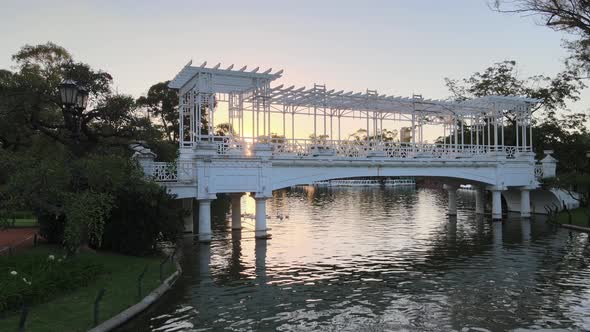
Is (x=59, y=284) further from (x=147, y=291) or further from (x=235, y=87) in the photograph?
(x=235, y=87)

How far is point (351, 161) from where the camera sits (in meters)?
30.9

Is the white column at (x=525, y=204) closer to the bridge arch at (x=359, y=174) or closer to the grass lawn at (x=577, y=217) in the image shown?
the grass lawn at (x=577, y=217)

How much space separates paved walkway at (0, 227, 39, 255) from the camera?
2055cm

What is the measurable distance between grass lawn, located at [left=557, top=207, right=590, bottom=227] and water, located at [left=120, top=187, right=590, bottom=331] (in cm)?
229

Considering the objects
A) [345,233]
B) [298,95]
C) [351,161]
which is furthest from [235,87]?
[345,233]

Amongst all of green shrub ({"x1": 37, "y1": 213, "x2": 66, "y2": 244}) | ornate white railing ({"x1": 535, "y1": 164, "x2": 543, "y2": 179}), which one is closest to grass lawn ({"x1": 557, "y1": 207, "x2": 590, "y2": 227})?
ornate white railing ({"x1": 535, "y1": 164, "x2": 543, "y2": 179})

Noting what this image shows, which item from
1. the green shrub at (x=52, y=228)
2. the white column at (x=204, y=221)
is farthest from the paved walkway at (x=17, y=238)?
the white column at (x=204, y=221)

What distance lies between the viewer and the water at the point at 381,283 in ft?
44.3

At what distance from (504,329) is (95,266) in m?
12.6

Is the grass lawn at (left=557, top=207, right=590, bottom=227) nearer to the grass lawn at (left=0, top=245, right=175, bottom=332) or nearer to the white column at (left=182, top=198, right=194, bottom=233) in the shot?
the white column at (left=182, top=198, right=194, bottom=233)

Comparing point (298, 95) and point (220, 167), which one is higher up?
point (298, 95)

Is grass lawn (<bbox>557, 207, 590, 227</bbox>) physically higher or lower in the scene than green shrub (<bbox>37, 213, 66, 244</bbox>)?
lower

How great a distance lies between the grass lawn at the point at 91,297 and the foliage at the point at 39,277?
0.65 feet

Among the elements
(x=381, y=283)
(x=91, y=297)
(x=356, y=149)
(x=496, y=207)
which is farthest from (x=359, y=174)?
(x=91, y=297)
